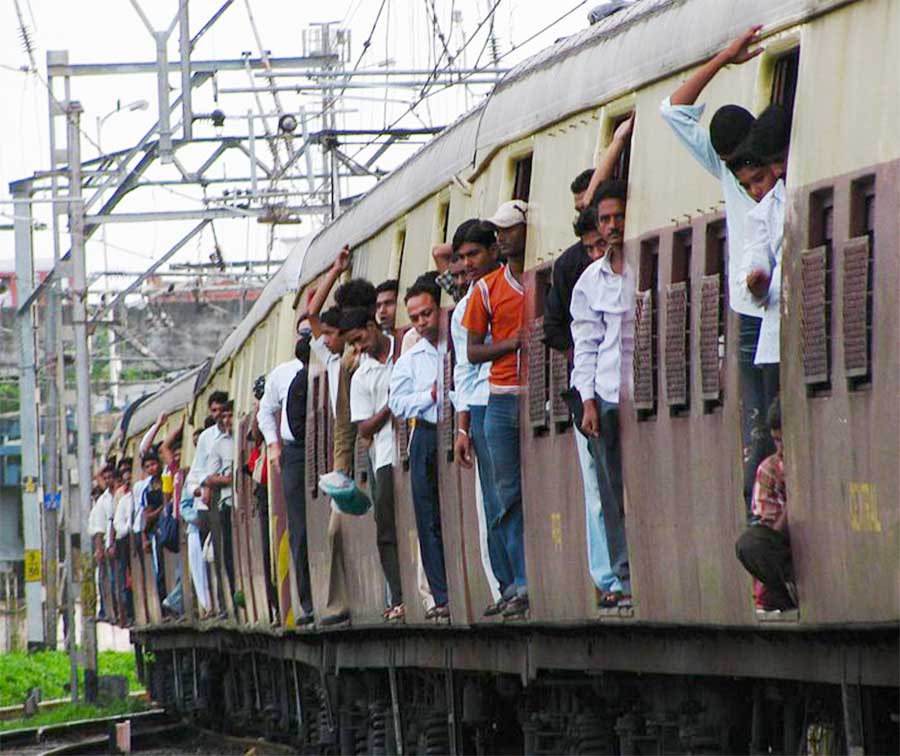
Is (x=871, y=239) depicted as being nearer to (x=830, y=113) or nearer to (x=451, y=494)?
(x=830, y=113)

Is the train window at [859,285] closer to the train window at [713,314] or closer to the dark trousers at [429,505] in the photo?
the train window at [713,314]

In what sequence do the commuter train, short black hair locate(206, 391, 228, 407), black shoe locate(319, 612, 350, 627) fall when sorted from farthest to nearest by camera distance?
1. short black hair locate(206, 391, 228, 407)
2. black shoe locate(319, 612, 350, 627)
3. the commuter train

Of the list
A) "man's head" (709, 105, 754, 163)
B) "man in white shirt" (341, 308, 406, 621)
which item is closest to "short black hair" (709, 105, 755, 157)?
"man's head" (709, 105, 754, 163)

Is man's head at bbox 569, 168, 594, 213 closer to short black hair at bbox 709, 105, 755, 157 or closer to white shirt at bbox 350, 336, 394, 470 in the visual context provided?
short black hair at bbox 709, 105, 755, 157

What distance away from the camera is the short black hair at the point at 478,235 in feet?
37.7

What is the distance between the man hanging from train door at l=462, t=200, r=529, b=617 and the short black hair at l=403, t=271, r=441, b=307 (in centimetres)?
130

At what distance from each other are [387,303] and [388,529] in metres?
1.26

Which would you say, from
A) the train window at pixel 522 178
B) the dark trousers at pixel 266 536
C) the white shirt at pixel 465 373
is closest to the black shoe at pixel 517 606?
the white shirt at pixel 465 373

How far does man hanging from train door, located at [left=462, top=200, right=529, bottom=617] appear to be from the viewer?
11.1 meters

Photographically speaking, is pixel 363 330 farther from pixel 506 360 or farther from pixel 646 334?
pixel 646 334

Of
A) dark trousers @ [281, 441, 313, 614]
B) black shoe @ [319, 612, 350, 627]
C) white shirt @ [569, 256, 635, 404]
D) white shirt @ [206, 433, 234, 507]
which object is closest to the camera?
white shirt @ [569, 256, 635, 404]

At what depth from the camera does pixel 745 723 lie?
975 cm

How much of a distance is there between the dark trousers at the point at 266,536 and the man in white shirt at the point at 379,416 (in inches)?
190

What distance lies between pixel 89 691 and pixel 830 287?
29505 millimetres
